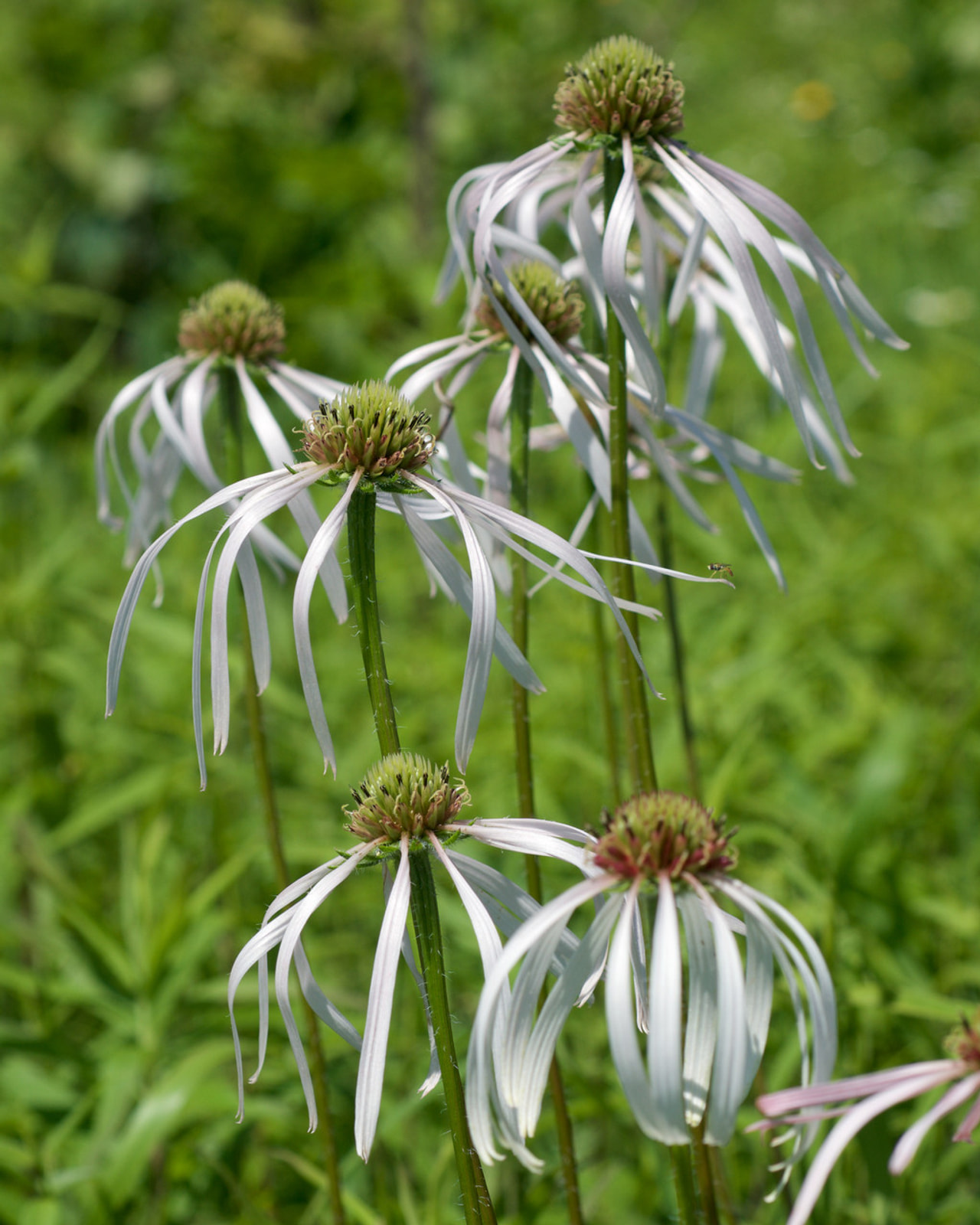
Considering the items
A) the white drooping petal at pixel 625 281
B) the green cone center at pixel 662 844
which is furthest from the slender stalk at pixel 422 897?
the white drooping petal at pixel 625 281

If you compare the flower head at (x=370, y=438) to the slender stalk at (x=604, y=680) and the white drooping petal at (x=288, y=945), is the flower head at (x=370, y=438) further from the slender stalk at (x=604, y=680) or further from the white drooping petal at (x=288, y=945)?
the slender stalk at (x=604, y=680)

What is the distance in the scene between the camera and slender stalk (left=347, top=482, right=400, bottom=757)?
711mm

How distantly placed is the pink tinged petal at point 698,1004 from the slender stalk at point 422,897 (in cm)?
14

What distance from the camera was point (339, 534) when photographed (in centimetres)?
73

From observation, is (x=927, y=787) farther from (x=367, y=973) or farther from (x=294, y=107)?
(x=294, y=107)

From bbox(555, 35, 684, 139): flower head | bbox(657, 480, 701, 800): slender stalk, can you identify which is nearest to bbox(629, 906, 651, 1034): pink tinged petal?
bbox(657, 480, 701, 800): slender stalk

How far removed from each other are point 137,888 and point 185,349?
2.41 feet

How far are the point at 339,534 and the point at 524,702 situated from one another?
1.05 feet

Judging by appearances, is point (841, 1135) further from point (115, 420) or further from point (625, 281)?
point (115, 420)

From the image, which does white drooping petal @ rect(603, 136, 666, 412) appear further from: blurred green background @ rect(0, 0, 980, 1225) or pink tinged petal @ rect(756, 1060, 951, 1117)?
blurred green background @ rect(0, 0, 980, 1225)

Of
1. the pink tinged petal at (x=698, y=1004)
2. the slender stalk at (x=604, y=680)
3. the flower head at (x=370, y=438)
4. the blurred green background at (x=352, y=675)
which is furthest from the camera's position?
the blurred green background at (x=352, y=675)

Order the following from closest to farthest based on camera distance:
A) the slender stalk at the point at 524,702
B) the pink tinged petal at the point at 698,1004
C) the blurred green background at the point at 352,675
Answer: the pink tinged petal at the point at 698,1004 < the slender stalk at the point at 524,702 < the blurred green background at the point at 352,675

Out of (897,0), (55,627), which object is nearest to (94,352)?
(55,627)

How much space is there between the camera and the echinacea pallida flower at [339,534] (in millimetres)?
667
